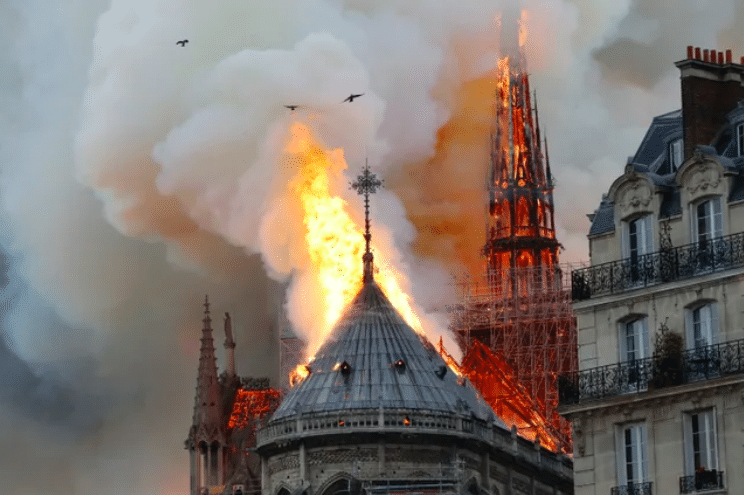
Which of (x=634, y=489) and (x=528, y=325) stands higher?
(x=528, y=325)

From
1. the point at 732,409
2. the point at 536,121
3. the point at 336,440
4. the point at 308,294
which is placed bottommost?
the point at 732,409

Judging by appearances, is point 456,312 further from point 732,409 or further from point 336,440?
point 732,409

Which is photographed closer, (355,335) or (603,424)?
(603,424)

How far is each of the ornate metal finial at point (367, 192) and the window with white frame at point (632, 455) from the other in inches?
2189

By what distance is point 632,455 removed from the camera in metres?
83.1

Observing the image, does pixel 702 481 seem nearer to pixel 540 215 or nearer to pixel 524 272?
pixel 524 272

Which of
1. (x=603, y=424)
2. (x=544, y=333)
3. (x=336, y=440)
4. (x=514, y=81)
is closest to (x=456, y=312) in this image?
(x=544, y=333)

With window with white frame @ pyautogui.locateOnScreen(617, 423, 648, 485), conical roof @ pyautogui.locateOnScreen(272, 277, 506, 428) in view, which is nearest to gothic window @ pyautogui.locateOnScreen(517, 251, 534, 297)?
conical roof @ pyautogui.locateOnScreen(272, 277, 506, 428)

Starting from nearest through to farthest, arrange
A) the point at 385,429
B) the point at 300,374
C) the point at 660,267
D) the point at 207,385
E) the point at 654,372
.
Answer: the point at 654,372 → the point at 660,267 → the point at 385,429 → the point at 300,374 → the point at 207,385

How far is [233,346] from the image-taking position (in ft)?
506

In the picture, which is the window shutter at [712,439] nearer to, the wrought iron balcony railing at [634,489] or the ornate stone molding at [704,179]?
the wrought iron balcony railing at [634,489]

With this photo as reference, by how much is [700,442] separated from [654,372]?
230cm

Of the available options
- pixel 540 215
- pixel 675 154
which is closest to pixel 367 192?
pixel 540 215

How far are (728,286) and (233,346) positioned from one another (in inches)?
2943
